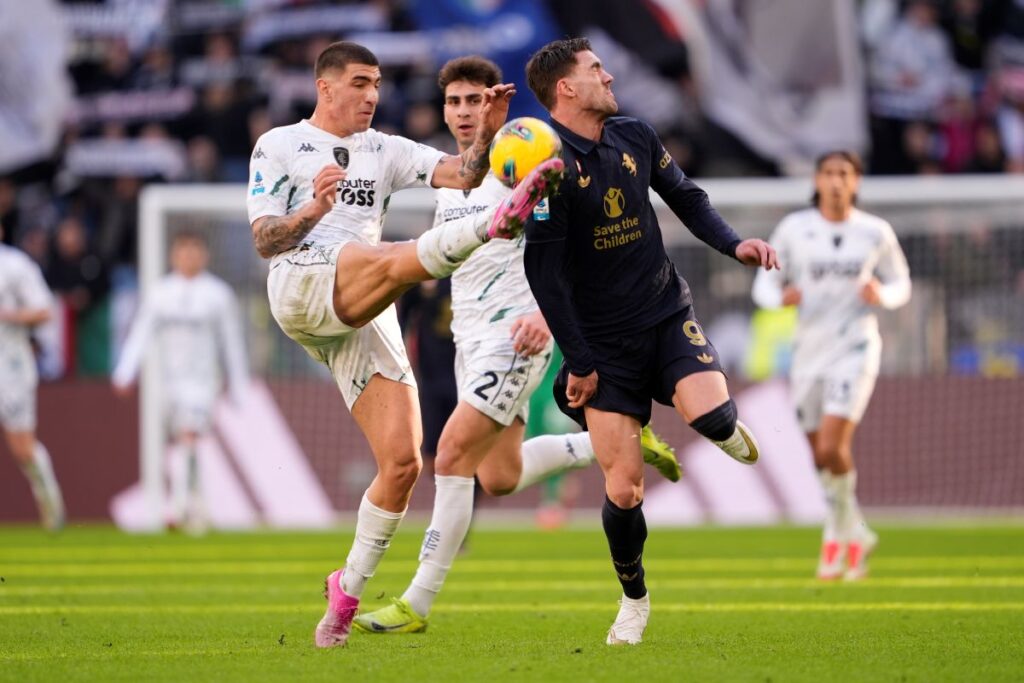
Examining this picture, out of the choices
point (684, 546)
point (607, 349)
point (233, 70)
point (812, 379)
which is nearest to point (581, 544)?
point (684, 546)

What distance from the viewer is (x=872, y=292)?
34.2ft

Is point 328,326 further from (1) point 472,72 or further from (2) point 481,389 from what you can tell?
(1) point 472,72

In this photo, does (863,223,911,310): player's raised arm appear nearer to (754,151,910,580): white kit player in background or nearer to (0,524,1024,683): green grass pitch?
(754,151,910,580): white kit player in background

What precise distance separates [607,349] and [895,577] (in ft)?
12.5

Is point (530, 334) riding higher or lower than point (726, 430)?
higher

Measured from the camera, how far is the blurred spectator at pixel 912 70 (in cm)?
1744

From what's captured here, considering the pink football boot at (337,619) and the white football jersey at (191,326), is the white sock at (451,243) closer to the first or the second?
the pink football boot at (337,619)

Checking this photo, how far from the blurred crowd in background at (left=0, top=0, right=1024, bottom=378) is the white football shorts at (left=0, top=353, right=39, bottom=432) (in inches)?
84.5

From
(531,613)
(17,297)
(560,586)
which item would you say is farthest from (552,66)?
(17,297)

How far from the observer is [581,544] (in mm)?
13141

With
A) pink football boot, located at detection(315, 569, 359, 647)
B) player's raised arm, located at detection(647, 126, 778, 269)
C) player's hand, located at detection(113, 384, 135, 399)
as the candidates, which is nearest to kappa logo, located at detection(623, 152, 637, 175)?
player's raised arm, located at detection(647, 126, 778, 269)

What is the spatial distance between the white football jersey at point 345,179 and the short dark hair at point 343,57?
10.4 inches

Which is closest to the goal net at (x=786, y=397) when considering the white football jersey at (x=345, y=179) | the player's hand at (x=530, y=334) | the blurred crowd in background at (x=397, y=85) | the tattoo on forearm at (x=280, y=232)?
the blurred crowd in background at (x=397, y=85)

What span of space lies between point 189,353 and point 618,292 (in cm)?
942
